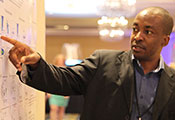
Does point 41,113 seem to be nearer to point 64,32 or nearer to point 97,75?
point 97,75

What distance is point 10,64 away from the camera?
0.98 meters

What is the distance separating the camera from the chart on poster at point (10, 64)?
2.96ft

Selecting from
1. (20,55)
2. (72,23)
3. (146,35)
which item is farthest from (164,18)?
(72,23)

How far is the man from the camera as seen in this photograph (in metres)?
1.39

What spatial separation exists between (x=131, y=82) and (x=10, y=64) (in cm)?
70

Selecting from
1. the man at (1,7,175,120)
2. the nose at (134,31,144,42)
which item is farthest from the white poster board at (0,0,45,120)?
the nose at (134,31,144,42)

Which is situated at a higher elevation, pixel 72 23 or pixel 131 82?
pixel 72 23

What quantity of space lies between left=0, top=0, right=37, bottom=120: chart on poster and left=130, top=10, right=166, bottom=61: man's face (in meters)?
0.56

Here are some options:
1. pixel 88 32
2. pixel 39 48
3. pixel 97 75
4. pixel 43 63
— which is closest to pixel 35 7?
pixel 39 48

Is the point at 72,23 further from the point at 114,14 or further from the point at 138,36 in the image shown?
the point at 138,36

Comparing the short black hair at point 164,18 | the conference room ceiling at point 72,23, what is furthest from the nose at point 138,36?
Answer: the conference room ceiling at point 72,23

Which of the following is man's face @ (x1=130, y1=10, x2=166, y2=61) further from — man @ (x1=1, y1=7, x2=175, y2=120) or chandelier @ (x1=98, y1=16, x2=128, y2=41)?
chandelier @ (x1=98, y1=16, x2=128, y2=41)

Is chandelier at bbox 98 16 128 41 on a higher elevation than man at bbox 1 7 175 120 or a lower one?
higher

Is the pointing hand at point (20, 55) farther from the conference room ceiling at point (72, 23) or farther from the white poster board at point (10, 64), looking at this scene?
the conference room ceiling at point (72, 23)
